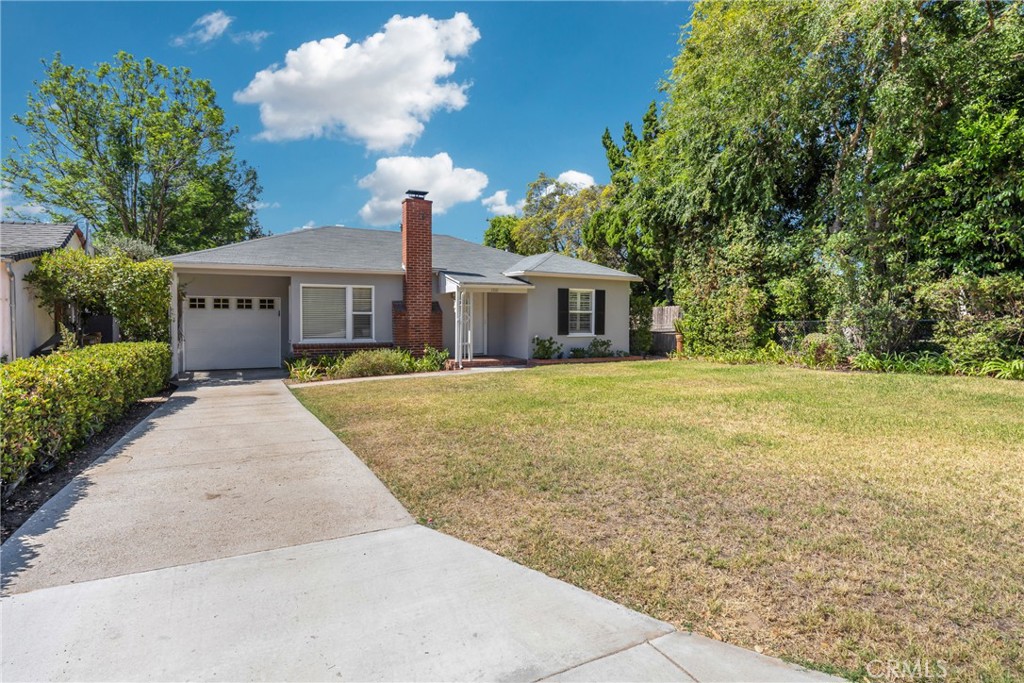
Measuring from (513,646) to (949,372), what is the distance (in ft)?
43.5

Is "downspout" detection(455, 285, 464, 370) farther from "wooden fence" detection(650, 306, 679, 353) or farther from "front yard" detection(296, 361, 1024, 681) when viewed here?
"wooden fence" detection(650, 306, 679, 353)

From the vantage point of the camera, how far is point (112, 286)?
1000 cm

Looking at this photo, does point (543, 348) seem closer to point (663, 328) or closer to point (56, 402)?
point (663, 328)

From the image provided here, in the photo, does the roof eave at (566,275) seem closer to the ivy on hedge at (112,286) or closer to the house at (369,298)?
the house at (369,298)

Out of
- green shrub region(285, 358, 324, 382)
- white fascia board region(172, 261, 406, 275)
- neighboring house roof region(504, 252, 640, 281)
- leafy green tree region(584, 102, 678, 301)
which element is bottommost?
green shrub region(285, 358, 324, 382)

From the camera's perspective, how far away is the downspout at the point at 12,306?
368 inches

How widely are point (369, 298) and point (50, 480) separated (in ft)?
31.1

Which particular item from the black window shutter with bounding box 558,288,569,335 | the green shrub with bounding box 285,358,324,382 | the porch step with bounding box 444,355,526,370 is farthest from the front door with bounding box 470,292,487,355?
the green shrub with bounding box 285,358,324,382

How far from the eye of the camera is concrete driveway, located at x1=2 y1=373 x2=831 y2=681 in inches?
87.4

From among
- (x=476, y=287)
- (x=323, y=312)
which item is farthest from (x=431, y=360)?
(x=323, y=312)

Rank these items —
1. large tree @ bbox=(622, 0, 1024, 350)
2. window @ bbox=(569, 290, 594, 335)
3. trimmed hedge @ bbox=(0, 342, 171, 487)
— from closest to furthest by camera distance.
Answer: trimmed hedge @ bbox=(0, 342, 171, 487)
large tree @ bbox=(622, 0, 1024, 350)
window @ bbox=(569, 290, 594, 335)

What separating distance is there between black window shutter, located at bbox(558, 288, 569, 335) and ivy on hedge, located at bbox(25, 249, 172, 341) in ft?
32.4

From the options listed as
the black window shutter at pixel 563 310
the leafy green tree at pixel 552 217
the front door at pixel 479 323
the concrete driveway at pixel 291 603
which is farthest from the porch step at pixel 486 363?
the leafy green tree at pixel 552 217

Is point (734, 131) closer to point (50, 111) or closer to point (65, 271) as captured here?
point (65, 271)
